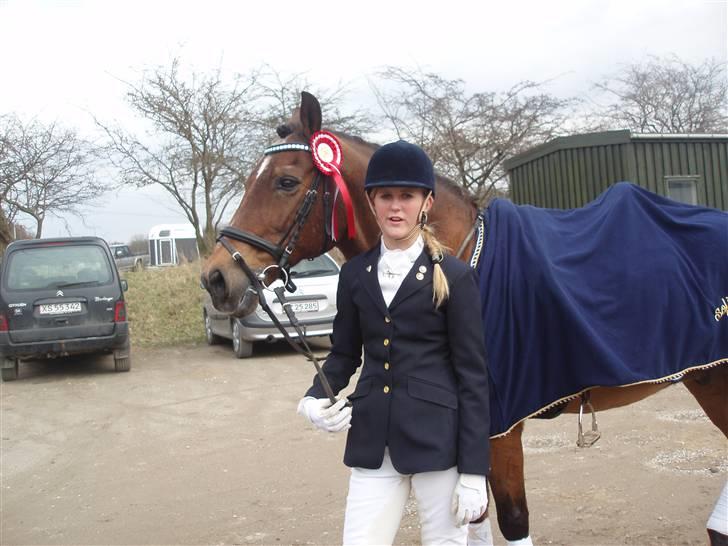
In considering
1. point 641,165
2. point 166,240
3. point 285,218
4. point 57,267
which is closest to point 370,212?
point 285,218

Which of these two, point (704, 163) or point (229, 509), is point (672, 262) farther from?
point (704, 163)

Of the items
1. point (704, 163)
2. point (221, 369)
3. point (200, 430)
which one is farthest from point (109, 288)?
point (704, 163)

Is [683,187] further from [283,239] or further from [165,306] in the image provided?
[283,239]

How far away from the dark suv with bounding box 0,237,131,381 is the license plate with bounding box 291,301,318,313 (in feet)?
7.90

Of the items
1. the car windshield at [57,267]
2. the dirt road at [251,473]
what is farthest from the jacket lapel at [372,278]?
the car windshield at [57,267]

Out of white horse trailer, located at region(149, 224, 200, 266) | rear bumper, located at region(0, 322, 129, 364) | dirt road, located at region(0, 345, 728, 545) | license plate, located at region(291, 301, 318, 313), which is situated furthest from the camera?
white horse trailer, located at region(149, 224, 200, 266)

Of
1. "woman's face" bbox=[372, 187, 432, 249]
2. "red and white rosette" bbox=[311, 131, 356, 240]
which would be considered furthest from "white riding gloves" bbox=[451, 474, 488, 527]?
"red and white rosette" bbox=[311, 131, 356, 240]

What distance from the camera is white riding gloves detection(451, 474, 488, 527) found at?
1999 millimetres

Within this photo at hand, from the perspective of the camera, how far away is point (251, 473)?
17.1 feet

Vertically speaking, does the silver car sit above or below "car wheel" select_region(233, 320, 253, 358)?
above

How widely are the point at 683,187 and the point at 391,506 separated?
40.0ft

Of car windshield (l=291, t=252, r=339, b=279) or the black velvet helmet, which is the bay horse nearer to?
the black velvet helmet

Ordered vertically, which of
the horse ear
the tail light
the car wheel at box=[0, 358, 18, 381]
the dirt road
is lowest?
the dirt road

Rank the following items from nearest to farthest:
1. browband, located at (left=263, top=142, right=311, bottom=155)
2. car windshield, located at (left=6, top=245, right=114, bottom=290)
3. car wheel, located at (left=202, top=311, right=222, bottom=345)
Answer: browband, located at (left=263, top=142, right=311, bottom=155), car windshield, located at (left=6, top=245, right=114, bottom=290), car wheel, located at (left=202, top=311, right=222, bottom=345)
